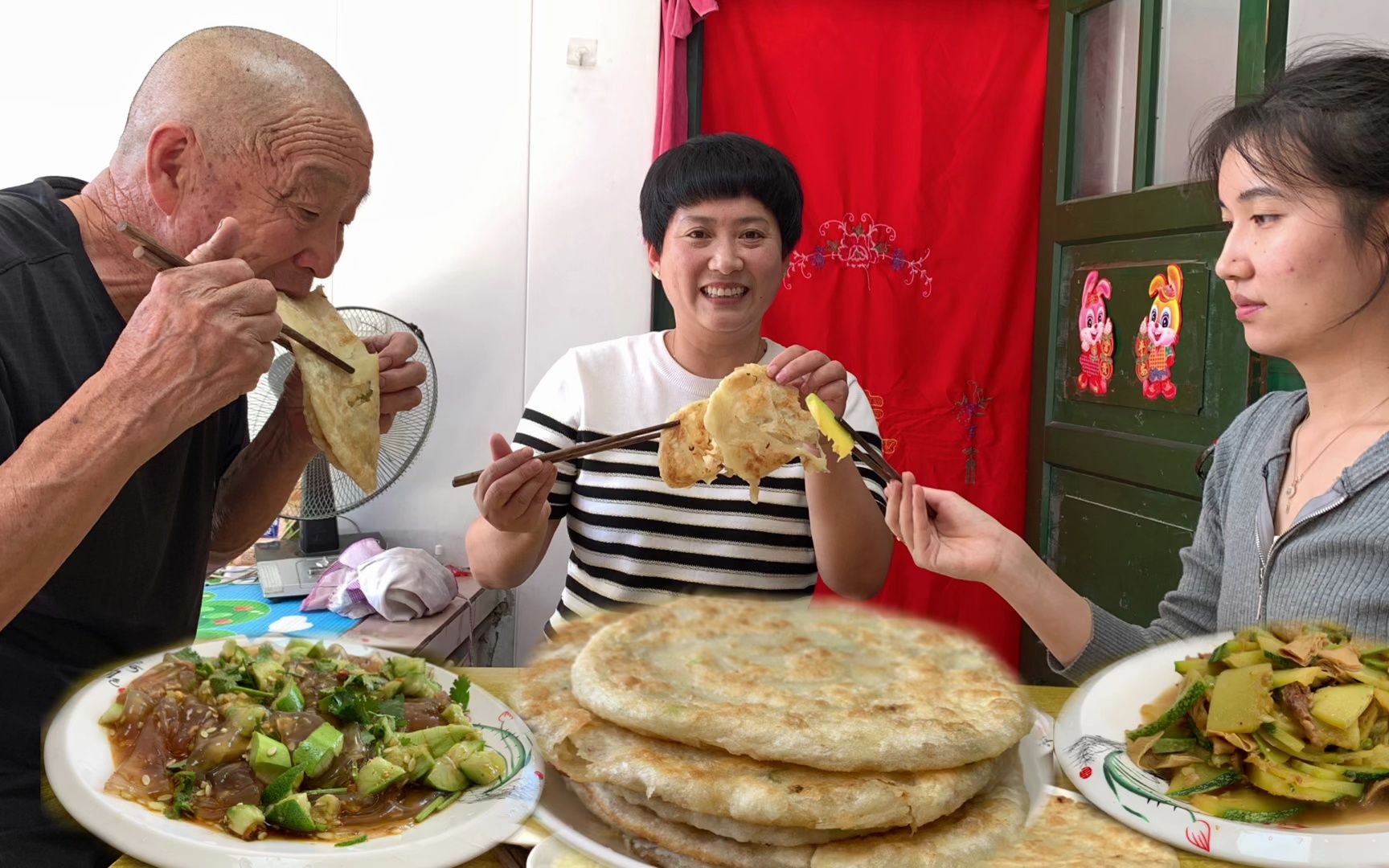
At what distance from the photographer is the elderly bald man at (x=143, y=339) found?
4.97 feet

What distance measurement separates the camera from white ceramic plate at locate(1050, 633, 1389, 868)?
Answer: 1167 mm

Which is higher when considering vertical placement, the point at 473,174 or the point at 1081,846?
the point at 473,174

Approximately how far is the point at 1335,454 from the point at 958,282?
296 cm

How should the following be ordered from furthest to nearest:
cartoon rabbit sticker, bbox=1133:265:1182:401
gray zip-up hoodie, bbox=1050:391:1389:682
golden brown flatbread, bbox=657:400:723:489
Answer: cartoon rabbit sticker, bbox=1133:265:1182:401
golden brown flatbread, bbox=657:400:723:489
gray zip-up hoodie, bbox=1050:391:1389:682

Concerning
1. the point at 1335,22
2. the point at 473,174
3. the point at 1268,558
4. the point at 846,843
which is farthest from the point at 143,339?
the point at 1335,22

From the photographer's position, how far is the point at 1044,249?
15.7 ft

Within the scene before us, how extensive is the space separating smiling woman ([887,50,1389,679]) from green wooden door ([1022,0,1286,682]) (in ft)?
5.00

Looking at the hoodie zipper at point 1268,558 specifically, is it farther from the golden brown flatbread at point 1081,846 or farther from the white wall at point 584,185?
the white wall at point 584,185

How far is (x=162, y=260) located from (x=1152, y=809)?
5.51 ft

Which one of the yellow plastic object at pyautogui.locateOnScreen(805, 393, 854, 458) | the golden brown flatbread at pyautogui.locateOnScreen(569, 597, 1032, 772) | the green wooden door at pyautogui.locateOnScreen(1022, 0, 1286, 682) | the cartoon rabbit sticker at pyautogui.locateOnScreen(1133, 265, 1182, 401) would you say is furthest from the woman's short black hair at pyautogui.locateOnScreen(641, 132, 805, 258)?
the cartoon rabbit sticker at pyautogui.locateOnScreen(1133, 265, 1182, 401)

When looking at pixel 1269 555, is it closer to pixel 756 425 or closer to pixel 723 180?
pixel 756 425

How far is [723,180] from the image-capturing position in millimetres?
2617

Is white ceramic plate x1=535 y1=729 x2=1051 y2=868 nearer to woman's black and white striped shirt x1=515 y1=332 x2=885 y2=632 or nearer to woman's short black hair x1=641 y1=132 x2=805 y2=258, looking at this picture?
woman's black and white striped shirt x1=515 y1=332 x2=885 y2=632

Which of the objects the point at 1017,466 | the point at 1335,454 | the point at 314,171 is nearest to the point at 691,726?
the point at 314,171
